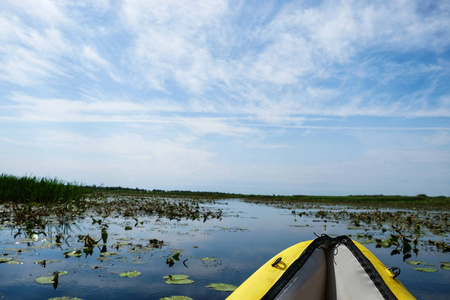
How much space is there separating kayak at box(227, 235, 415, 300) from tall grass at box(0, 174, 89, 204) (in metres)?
13.1

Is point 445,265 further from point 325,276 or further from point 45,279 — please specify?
point 45,279

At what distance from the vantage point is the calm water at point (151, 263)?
363cm

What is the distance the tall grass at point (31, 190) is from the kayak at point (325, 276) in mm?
13057

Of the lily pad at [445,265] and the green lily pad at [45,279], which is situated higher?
the lily pad at [445,265]

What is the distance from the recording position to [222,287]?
12.2 ft

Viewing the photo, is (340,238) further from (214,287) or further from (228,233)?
(228,233)

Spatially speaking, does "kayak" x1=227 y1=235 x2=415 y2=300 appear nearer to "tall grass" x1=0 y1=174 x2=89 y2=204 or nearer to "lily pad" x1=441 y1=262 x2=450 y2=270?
"lily pad" x1=441 y1=262 x2=450 y2=270

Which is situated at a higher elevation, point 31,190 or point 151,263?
point 31,190

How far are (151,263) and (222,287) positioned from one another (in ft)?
5.11

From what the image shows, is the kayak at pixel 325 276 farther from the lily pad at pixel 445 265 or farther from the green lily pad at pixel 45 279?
the lily pad at pixel 445 265

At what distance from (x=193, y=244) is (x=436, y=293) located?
4180 millimetres

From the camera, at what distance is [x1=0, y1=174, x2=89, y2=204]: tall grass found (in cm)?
1337

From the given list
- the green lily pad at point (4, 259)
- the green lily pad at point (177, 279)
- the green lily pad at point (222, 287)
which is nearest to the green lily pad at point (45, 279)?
the green lily pad at point (4, 259)

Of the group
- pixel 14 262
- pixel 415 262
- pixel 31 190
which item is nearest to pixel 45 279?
pixel 14 262
